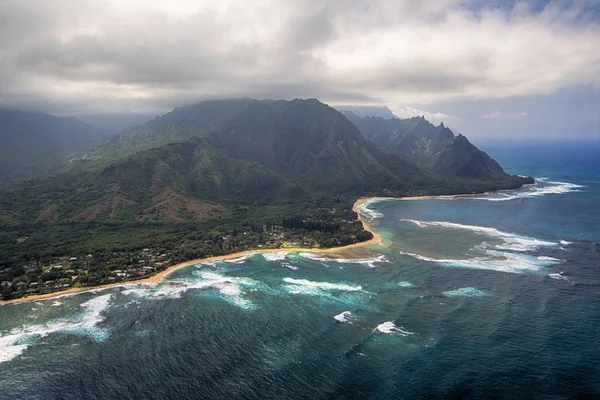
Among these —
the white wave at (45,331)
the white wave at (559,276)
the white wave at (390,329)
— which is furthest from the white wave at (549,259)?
the white wave at (45,331)

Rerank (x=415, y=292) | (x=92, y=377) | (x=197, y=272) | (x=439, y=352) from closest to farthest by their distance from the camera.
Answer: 1. (x=92, y=377)
2. (x=439, y=352)
3. (x=415, y=292)
4. (x=197, y=272)

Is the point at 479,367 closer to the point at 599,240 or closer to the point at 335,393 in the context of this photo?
the point at 335,393

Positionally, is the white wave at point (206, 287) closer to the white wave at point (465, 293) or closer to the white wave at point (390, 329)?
the white wave at point (390, 329)

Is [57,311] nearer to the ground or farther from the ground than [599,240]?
nearer to the ground

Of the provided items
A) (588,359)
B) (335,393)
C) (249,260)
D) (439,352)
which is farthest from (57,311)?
(588,359)

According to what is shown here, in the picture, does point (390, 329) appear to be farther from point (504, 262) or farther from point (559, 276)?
point (504, 262)

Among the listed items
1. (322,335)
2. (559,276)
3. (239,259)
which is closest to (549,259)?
(559,276)
